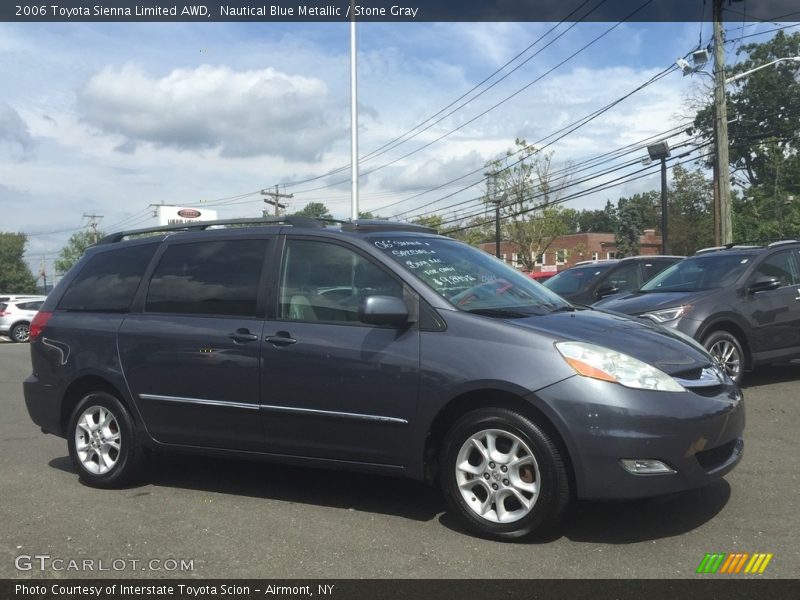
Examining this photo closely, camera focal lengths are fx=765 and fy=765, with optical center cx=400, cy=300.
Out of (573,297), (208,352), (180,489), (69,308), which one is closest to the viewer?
(208,352)

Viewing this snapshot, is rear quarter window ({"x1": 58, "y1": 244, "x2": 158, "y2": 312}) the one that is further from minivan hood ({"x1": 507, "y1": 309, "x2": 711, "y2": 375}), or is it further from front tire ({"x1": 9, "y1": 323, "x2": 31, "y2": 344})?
front tire ({"x1": 9, "y1": 323, "x2": 31, "y2": 344})

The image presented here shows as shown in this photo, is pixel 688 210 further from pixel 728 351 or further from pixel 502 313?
pixel 502 313

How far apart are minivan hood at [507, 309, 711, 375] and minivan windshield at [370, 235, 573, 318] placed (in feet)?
0.68

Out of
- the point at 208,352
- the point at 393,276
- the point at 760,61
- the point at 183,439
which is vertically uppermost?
the point at 760,61

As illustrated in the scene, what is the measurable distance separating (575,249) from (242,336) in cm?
6060

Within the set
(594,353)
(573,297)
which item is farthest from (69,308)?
(573,297)

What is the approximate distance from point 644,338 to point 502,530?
1.36 metres

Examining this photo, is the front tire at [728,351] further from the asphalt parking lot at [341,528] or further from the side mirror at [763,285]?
the asphalt parking lot at [341,528]

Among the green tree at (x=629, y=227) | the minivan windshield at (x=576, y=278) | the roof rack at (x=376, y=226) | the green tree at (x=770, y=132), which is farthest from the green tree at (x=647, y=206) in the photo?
the roof rack at (x=376, y=226)

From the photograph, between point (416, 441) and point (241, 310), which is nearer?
point (416, 441)

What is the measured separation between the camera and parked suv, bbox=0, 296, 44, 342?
29.2 meters

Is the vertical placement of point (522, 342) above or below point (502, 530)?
above
